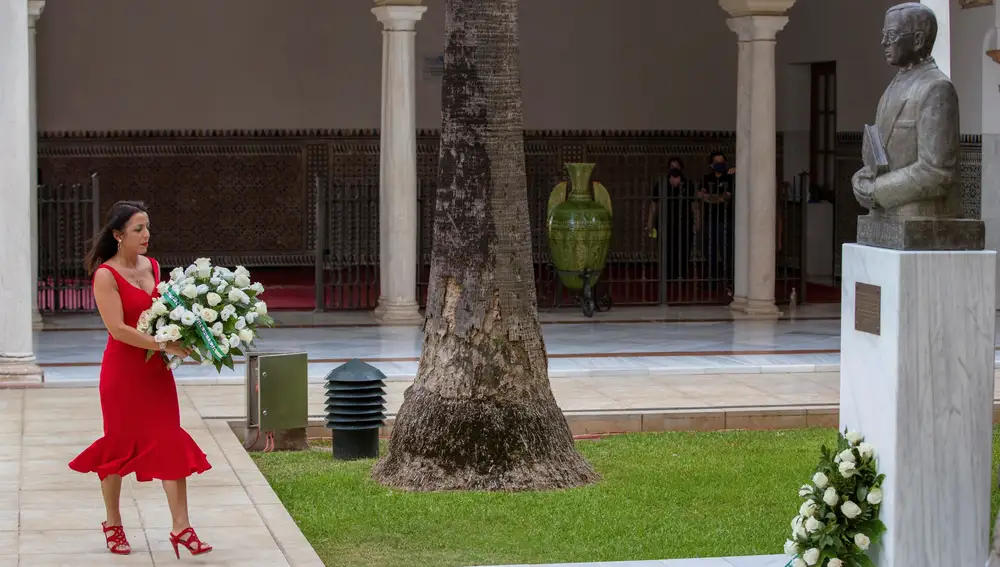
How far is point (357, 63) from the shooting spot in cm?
1830

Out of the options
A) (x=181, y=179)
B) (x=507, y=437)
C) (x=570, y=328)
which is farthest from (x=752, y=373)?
(x=181, y=179)

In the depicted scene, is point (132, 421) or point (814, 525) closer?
point (814, 525)

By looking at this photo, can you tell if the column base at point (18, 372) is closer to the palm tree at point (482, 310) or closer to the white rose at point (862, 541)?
the palm tree at point (482, 310)

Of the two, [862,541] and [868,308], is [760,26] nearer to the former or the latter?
[868,308]

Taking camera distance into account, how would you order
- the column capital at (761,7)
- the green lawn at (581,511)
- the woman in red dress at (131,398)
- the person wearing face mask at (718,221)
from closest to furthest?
the woman in red dress at (131,398), the green lawn at (581,511), the column capital at (761,7), the person wearing face mask at (718,221)

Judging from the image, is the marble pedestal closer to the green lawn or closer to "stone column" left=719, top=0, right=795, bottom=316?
the green lawn

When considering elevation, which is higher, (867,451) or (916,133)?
(916,133)

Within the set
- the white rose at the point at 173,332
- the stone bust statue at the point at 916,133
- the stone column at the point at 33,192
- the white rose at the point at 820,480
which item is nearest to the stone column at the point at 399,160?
the stone column at the point at 33,192

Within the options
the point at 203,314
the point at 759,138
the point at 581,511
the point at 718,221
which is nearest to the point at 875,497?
the point at 581,511

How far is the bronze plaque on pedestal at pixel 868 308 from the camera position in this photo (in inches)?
217

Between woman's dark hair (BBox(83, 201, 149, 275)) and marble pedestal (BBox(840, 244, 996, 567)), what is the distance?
2.83 m

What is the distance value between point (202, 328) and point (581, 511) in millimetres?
2336

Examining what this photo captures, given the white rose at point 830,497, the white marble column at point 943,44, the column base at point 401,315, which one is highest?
the white marble column at point 943,44

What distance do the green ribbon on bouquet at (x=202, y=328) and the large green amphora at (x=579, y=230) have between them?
28.1 feet
